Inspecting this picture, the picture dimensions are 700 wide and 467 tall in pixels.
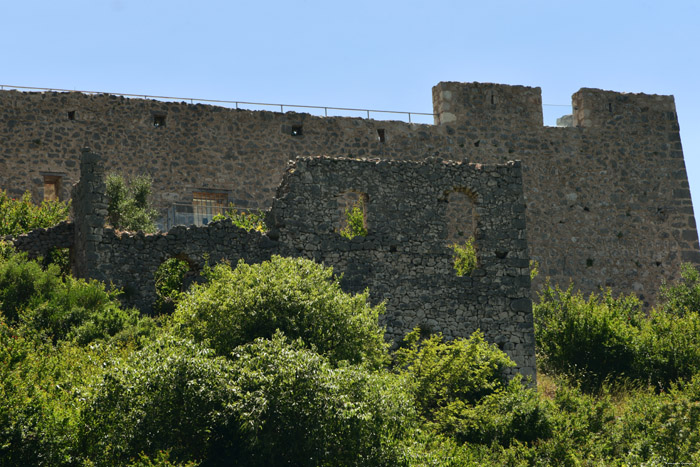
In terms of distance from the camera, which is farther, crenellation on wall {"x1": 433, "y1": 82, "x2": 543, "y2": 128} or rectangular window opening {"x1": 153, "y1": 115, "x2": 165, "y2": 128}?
crenellation on wall {"x1": 433, "y1": 82, "x2": 543, "y2": 128}

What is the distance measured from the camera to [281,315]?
22.1 meters

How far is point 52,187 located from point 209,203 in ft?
14.0

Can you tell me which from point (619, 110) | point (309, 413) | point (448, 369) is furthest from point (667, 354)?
point (309, 413)

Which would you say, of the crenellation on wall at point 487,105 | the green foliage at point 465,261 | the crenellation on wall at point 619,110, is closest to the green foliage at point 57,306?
the green foliage at point 465,261

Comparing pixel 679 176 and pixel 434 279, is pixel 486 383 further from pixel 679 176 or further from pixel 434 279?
pixel 679 176

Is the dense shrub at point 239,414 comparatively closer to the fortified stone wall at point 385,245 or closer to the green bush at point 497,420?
the green bush at point 497,420

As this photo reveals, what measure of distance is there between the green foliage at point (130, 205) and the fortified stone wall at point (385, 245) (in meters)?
2.44

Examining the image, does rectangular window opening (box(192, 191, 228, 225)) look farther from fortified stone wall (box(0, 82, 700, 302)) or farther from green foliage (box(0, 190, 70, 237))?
green foliage (box(0, 190, 70, 237))

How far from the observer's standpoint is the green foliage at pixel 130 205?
30.0m

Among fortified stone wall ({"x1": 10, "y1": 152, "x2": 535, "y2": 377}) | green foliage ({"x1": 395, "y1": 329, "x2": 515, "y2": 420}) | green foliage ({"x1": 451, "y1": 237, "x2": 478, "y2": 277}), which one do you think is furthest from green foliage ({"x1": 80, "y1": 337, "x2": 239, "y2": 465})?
green foliage ({"x1": 451, "y1": 237, "x2": 478, "y2": 277})

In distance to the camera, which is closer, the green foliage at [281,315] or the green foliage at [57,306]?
the green foliage at [281,315]

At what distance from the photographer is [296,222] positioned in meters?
26.7

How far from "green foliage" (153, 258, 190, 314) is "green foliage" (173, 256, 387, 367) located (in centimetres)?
285

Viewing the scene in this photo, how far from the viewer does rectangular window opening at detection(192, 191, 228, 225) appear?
33906 millimetres
